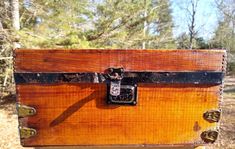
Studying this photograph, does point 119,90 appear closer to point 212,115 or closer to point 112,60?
point 112,60

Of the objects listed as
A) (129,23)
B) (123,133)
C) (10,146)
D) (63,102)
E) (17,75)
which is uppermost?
(129,23)

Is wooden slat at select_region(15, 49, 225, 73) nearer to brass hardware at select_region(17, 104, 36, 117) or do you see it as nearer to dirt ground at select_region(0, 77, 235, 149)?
brass hardware at select_region(17, 104, 36, 117)

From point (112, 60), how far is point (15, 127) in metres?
5.27

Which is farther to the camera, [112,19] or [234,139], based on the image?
[112,19]

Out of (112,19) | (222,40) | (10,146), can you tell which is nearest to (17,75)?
(10,146)

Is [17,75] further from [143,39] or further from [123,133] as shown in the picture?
[143,39]

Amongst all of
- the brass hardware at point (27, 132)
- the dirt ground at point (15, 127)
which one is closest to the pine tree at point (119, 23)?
the dirt ground at point (15, 127)

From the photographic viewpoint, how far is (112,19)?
8.53 m

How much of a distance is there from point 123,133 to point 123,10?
767cm

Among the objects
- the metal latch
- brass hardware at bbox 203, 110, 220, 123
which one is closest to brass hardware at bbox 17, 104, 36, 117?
the metal latch

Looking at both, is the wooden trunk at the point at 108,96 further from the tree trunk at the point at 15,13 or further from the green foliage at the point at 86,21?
the tree trunk at the point at 15,13

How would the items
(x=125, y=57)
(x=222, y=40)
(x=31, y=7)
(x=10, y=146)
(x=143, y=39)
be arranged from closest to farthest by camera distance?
1. (x=125, y=57)
2. (x=10, y=146)
3. (x=31, y=7)
4. (x=143, y=39)
5. (x=222, y=40)

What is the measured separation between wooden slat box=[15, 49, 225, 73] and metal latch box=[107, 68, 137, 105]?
0.13 ft

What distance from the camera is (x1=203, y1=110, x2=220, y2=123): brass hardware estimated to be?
1651 mm
